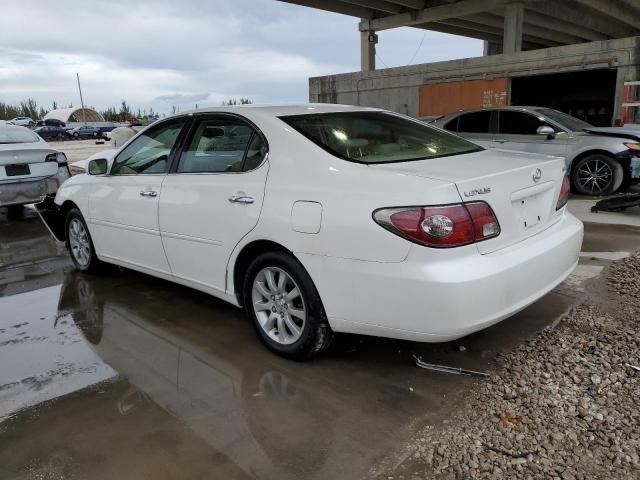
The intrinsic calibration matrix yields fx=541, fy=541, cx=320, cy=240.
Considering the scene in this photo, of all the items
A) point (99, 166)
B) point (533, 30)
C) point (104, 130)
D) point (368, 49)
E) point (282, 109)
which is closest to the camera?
point (282, 109)

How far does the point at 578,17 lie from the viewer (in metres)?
24.2

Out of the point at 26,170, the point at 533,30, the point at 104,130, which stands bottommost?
the point at 104,130

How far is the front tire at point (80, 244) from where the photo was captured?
5.20 meters

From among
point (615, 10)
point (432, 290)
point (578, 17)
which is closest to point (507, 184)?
point (432, 290)

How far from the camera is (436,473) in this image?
91.3 inches

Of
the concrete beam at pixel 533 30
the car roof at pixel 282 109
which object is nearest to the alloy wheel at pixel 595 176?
the car roof at pixel 282 109

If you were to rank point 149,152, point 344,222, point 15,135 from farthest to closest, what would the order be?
point 15,135 → point 149,152 → point 344,222

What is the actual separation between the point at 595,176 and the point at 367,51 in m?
17.3

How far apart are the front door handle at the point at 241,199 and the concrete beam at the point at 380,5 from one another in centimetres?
1919

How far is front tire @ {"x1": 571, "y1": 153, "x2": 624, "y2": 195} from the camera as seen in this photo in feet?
29.1

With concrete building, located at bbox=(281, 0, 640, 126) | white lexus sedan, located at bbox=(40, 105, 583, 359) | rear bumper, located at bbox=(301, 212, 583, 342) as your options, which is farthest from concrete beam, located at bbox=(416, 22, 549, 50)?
rear bumper, located at bbox=(301, 212, 583, 342)

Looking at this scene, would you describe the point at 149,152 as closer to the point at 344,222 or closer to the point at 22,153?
the point at 344,222

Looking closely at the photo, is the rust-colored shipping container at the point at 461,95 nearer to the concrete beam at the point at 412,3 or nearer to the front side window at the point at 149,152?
the concrete beam at the point at 412,3

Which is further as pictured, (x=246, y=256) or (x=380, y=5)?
(x=380, y=5)
